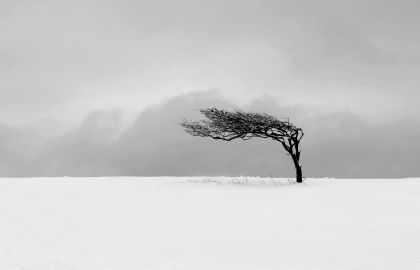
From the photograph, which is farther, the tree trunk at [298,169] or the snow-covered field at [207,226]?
the tree trunk at [298,169]

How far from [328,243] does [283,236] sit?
145 cm

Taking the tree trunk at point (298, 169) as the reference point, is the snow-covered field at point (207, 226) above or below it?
below

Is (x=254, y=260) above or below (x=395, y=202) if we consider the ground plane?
below

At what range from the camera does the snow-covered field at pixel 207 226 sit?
13.6 meters

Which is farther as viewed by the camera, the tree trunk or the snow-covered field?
the tree trunk

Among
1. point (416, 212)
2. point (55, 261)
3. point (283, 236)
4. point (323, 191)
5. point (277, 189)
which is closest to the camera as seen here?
point (55, 261)

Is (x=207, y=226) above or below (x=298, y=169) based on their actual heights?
below

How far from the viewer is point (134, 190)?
26.5 m

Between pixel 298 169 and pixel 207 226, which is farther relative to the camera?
pixel 298 169

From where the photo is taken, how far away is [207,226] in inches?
718

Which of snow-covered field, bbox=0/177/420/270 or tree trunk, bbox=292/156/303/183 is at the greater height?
tree trunk, bbox=292/156/303/183

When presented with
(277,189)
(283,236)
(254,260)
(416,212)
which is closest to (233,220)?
(283,236)

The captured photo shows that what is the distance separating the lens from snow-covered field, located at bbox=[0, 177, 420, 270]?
13.6m

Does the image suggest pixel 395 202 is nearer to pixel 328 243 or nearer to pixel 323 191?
pixel 323 191
